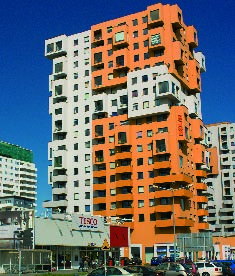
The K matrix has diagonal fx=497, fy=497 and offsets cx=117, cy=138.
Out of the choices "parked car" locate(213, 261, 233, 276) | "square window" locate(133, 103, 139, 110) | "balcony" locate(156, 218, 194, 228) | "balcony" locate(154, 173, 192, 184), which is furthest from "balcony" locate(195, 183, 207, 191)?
"parked car" locate(213, 261, 233, 276)

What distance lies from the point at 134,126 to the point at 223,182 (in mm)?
69774

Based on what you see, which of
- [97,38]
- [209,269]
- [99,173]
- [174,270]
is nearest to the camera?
[174,270]

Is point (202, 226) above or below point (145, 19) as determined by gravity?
below

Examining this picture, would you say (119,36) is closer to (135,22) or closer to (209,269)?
(135,22)

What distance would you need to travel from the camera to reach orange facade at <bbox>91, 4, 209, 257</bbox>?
88.7 meters

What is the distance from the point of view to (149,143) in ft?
304

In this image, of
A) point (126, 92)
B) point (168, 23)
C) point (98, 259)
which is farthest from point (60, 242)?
point (168, 23)

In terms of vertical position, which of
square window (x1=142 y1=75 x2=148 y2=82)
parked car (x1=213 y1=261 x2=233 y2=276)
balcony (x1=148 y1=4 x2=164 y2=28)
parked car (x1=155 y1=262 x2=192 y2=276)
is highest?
balcony (x1=148 y1=4 x2=164 y2=28)

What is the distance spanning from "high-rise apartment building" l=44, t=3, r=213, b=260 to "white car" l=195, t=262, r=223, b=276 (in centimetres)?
4052

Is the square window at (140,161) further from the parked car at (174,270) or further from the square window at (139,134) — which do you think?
the parked car at (174,270)

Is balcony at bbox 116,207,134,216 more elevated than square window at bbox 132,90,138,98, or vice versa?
square window at bbox 132,90,138,98

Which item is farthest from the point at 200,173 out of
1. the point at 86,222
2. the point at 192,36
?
the point at 86,222

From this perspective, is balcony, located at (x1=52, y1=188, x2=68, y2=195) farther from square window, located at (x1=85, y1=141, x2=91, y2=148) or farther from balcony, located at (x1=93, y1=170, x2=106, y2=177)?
square window, located at (x1=85, y1=141, x2=91, y2=148)

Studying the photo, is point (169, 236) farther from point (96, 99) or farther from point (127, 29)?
point (127, 29)
